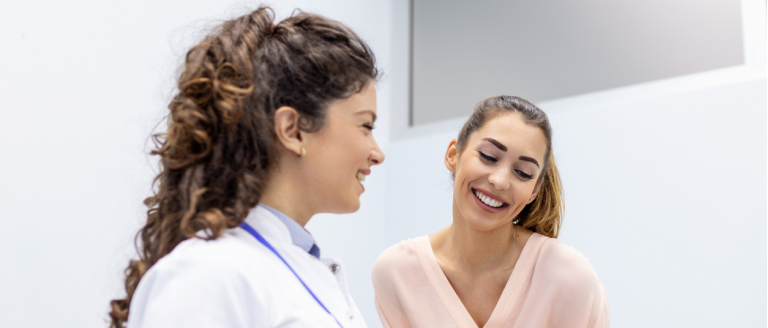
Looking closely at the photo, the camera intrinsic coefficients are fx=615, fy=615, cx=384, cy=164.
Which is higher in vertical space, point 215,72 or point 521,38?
point 521,38

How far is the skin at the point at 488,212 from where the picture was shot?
151cm

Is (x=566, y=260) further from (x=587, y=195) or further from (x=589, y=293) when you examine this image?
(x=587, y=195)

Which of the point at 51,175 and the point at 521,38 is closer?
the point at 51,175

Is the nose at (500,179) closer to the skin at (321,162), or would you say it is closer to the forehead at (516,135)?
the forehead at (516,135)

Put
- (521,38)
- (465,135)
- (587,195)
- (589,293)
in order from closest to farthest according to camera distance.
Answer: (589,293)
(465,135)
(587,195)
(521,38)

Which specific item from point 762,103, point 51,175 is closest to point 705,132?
point 762,103

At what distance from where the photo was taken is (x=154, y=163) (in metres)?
2.38

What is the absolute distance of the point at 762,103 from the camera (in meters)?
2.03

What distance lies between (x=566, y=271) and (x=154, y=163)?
1.61m

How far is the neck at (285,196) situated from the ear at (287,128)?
40 mm

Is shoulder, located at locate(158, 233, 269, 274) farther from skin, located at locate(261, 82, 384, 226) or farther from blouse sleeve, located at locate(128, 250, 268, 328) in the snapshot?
skin, located at locate(261, 82, 384, 226)

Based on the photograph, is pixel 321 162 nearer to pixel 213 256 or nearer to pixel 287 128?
pixel 287 128

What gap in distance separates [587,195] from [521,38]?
871 mm

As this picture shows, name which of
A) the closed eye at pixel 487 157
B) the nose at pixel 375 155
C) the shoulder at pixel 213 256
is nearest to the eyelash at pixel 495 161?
the closed eye at pixel 487 157
